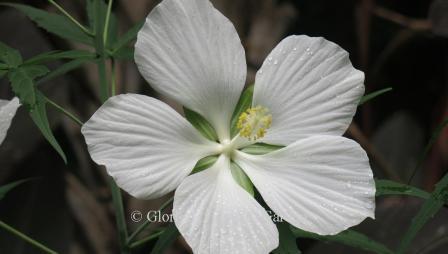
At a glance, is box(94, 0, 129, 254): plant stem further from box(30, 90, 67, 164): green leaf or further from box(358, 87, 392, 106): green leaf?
box(358, 87, 392, 106): green leaf

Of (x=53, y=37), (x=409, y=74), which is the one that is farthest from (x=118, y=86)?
(x=409, y=74)

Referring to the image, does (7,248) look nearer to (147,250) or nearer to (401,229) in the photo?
(147,250)

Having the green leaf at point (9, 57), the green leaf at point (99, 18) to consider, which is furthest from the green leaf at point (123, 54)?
the green leaf at point (9, 57)

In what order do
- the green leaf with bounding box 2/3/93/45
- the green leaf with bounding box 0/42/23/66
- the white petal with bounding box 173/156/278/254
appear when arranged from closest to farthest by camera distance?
the white petal with bounding box 173/156/278/254
the green leaf with bounding box 0/42/23/66
the green leaf with bounding box 2/3/93/45

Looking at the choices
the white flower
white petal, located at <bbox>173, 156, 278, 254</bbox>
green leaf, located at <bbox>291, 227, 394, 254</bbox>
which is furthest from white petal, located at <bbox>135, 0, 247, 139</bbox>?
green leaf, located at <bbox>291, 227, 394, 254</bbox>

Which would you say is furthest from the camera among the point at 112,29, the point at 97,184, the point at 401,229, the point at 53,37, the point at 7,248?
the point at 97,184
